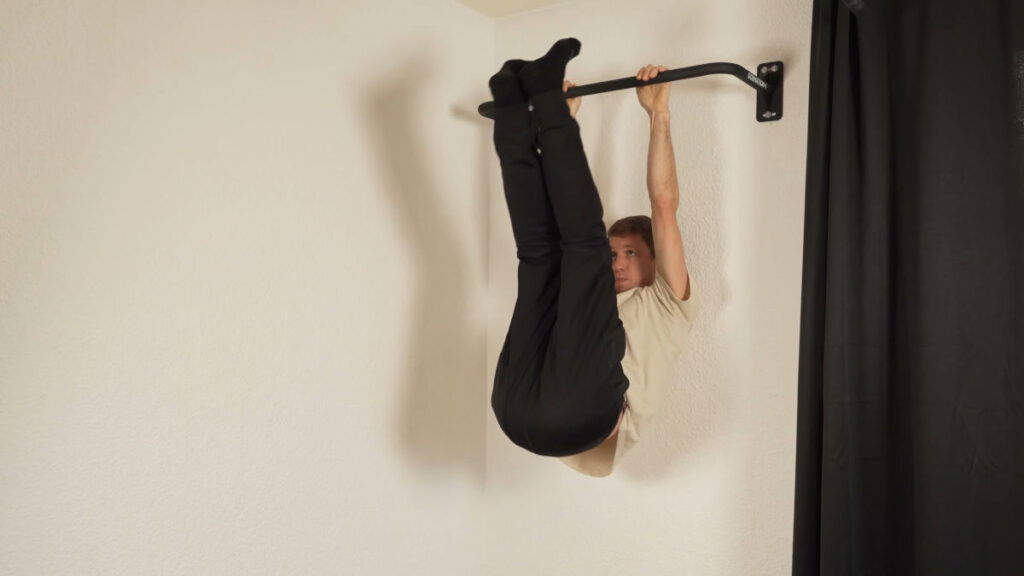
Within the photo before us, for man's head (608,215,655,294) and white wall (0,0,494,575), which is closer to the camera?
white wall (0,0,494,575)

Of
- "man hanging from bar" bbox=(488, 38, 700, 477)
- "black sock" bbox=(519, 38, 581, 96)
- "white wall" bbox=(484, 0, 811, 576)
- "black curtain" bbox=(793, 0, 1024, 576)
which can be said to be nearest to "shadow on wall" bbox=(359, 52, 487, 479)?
"white wall" bbox=(484, 0, 811, 576)

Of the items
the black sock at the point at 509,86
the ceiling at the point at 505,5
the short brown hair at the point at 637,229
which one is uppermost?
the ceiling at the point at 505,5

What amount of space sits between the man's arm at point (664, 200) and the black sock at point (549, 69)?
0.32 meters

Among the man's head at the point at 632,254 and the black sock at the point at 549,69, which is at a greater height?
the black sock at the point at 549,69

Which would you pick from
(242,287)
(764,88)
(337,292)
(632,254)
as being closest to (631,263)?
(632,254)

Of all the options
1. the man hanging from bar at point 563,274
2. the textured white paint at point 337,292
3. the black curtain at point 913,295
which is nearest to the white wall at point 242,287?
the textured white paint at point 337,292

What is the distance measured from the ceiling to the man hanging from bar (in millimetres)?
645

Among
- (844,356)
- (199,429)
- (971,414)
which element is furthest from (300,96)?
(971,414)

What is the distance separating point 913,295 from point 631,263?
2.01ft

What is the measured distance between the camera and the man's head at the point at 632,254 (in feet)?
6.40

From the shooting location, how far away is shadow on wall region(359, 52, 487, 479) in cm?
212

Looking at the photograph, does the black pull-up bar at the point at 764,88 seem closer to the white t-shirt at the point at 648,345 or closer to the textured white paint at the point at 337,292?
the textured white paint at the point at 337,292

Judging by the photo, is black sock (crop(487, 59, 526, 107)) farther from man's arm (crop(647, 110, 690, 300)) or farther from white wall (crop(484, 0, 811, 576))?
white wall (crop(484, 0, 811, 576))

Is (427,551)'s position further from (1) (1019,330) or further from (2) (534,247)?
(1) (1019,330)
